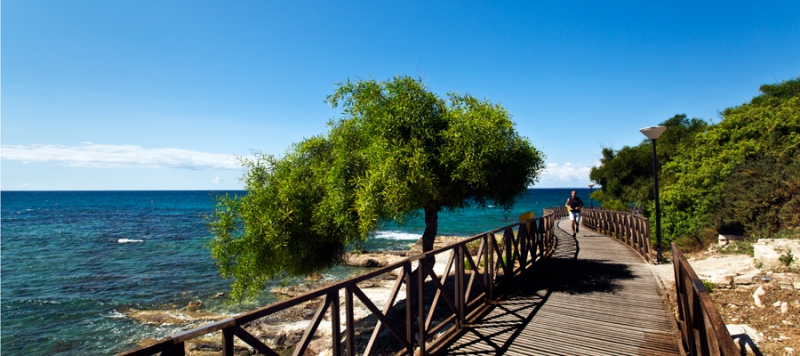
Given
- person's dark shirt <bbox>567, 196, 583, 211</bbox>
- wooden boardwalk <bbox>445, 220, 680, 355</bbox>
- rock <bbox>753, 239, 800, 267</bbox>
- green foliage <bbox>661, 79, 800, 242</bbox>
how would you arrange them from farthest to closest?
person's dark shirt <bbox>567, 196, 583, 211</bbox> → green foliage <bbox>661, 79, 800, 242</bbox> → rock <bbox>753, 239, 800, 267</bbox> → wooden boardwalk <bbox>445, 220, 680, 355</bbox>

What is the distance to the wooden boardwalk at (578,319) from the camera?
4768mm

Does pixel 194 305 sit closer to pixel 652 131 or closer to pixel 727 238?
pixel 652 131

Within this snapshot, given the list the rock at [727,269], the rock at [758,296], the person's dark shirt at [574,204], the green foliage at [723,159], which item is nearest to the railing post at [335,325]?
→ the rock at [758,296]

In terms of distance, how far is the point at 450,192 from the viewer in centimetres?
883

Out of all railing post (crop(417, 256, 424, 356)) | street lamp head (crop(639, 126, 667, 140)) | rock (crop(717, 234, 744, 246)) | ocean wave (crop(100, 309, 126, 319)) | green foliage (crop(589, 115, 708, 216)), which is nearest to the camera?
railing post (crop(417, 256, 424, 356))

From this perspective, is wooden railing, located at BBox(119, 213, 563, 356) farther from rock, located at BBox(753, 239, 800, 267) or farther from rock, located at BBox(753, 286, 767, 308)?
rock, located at BBox(753, 239, 800, 267)

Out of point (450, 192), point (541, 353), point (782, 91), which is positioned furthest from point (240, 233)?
point (782, 91)

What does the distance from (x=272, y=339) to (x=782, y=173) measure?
14.9m

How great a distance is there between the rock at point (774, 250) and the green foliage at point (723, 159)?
3.27 meters

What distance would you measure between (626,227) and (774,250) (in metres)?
5.20

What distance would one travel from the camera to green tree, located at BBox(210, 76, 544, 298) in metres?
7.73

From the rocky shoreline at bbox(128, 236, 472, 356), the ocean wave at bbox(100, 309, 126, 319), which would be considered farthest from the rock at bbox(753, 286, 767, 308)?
the ocean wave at bbox(100, 309, 126, 319)

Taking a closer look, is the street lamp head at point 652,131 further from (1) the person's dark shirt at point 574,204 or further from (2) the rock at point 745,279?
(1) the person's dark shirt at point 574,204

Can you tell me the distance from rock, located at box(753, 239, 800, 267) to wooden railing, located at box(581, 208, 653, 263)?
213 centimetres
